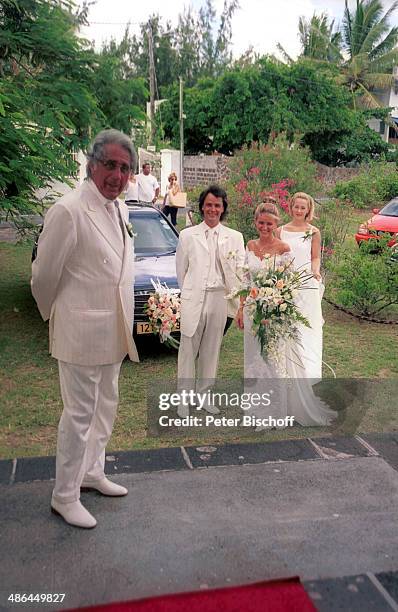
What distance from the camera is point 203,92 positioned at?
36.0 meters

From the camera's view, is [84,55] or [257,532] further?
[84,55]

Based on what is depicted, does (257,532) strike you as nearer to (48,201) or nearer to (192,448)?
(192,448)

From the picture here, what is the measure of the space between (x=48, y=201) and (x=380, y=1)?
41.7 meters

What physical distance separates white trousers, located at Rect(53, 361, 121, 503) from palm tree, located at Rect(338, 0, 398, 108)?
140 ft

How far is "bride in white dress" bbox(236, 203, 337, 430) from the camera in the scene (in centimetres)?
590

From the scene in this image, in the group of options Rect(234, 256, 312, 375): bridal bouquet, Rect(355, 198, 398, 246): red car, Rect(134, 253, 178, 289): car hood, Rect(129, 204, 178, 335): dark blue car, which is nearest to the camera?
Rect(234, 256, 312, 375): bridal bouquet

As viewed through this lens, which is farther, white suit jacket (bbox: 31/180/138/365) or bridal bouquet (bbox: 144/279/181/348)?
bridal bouquet (bbox: 144/279/181/348)

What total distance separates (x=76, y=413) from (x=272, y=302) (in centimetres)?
209

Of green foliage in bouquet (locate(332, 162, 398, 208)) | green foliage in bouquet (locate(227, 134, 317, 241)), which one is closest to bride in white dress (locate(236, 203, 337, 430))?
green foliage in bouquet (locate(227, 134, 317, 241))

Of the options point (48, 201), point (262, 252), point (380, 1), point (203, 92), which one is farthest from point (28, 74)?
point (380, 1)

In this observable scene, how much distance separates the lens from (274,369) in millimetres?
5902

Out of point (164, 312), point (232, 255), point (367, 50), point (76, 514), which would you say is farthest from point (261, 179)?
point (367, 50)

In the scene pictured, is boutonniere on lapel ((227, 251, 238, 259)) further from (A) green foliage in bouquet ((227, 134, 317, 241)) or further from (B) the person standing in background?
(B) the person standing in background

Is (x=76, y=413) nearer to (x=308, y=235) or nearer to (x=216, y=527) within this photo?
(x=216, y=527)
